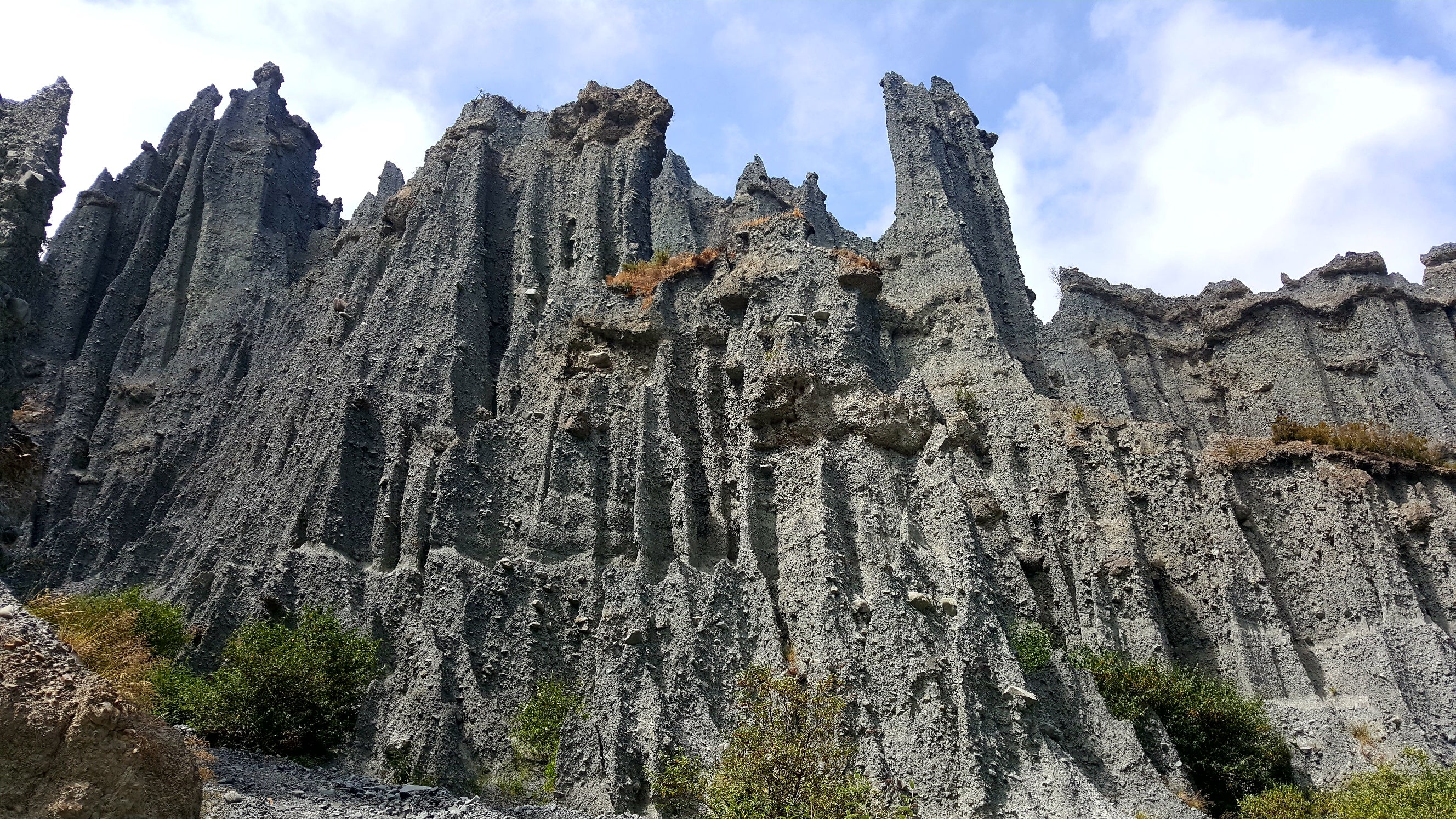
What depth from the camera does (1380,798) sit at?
19328 mm

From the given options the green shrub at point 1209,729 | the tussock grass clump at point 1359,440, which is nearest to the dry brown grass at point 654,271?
the green shrub at point 1209,729

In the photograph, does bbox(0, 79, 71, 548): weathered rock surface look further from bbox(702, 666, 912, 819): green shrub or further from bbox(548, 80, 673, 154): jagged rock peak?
bbox(548, 80, 673, 154): jagged rock peak

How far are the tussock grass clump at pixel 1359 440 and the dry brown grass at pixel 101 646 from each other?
2980cm

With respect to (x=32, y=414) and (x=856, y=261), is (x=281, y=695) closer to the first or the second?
(x=856, y=261)

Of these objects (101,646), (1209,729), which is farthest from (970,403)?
(101,646)

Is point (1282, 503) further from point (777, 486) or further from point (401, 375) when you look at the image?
point (401, 375)

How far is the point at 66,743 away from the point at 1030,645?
18.1m

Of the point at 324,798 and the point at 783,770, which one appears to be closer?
the point at 324,798

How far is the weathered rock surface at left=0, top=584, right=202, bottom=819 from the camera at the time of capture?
27.8 ft

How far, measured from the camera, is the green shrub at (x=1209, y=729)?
2270cm

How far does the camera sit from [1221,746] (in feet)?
75.0

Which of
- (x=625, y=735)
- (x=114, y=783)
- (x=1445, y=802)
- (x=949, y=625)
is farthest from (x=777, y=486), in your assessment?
(x=114, y=783)

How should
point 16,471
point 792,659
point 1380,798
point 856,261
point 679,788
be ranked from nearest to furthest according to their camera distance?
1. point 679,788
2. point 1380,798
3. point 792,659
4. point 16,471
5. point 856,261

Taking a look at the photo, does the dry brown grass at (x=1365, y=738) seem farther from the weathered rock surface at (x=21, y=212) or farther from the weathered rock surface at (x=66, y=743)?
the weathered rock surface at (x=21, y=212)
